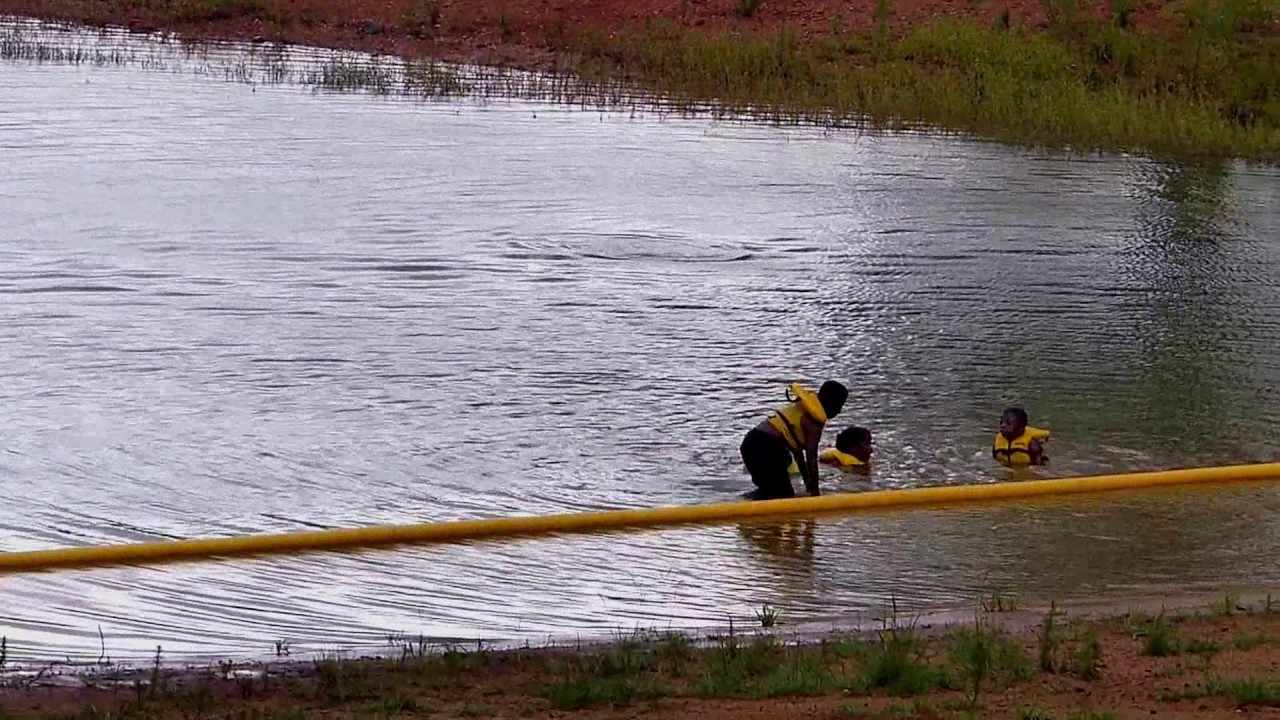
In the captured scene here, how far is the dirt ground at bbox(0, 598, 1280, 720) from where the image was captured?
6.53 m

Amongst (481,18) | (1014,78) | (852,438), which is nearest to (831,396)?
(852,438)

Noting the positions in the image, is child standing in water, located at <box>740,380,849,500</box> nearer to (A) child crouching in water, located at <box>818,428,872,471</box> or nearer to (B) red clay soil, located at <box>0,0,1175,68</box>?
(A) child crouching in water, located at <box>818,428,872,471</box>

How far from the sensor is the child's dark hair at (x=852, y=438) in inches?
475

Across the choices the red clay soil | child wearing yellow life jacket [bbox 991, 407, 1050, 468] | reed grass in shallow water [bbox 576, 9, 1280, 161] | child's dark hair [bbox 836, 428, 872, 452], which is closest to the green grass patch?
child's dark hair [bbox 836, 428, 872, 452]

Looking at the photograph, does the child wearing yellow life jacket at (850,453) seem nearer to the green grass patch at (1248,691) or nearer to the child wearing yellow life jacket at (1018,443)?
the child wearing yellow life jacket at (1018,443)

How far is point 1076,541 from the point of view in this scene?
1066 cm

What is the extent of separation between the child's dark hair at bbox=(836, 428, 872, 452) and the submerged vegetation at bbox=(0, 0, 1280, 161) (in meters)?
17.0

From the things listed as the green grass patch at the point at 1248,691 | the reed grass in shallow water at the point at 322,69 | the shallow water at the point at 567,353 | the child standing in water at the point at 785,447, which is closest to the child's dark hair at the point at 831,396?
the child standing in water at the point at 785,447

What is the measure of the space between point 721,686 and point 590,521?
11.9 ft

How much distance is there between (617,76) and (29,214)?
15.7m

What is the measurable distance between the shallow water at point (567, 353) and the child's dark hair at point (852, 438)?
0.41m

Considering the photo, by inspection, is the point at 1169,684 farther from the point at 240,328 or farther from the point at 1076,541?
the point at 240,328

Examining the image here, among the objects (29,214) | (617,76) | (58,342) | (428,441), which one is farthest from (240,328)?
(617,76)

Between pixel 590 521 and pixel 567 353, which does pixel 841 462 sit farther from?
pixel 567 353
